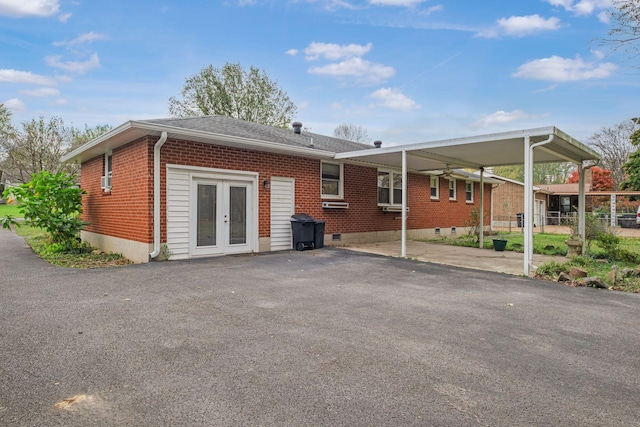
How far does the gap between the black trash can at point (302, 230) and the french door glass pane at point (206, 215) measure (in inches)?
93.1

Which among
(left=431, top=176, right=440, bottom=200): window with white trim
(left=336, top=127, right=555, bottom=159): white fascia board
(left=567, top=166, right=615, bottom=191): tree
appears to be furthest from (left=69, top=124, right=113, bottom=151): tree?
(left=567, top=166, right=615, bottom=191): tree

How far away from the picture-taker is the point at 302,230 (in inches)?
425

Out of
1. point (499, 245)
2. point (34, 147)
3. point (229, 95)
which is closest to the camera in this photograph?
point (499, 245)

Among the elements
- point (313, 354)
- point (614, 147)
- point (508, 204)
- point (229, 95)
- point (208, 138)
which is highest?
point (229, 95)

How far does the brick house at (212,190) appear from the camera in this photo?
28.6ft

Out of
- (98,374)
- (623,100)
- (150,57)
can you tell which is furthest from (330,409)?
(623,100)

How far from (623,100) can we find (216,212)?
17.0 m

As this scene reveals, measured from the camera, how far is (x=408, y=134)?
113ft

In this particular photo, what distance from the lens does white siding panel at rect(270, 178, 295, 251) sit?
10.8 m

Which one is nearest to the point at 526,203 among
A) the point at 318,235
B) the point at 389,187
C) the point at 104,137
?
the point at 318,235

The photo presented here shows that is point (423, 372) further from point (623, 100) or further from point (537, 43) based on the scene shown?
point (623, 100)

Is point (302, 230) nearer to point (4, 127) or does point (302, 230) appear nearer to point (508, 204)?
point (508, 204)

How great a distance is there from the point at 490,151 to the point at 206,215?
768 centimetres

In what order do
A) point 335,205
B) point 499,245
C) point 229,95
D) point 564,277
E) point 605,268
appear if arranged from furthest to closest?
point 229,95
point 335,205
point 499,245
point 605,268
point 564,277
